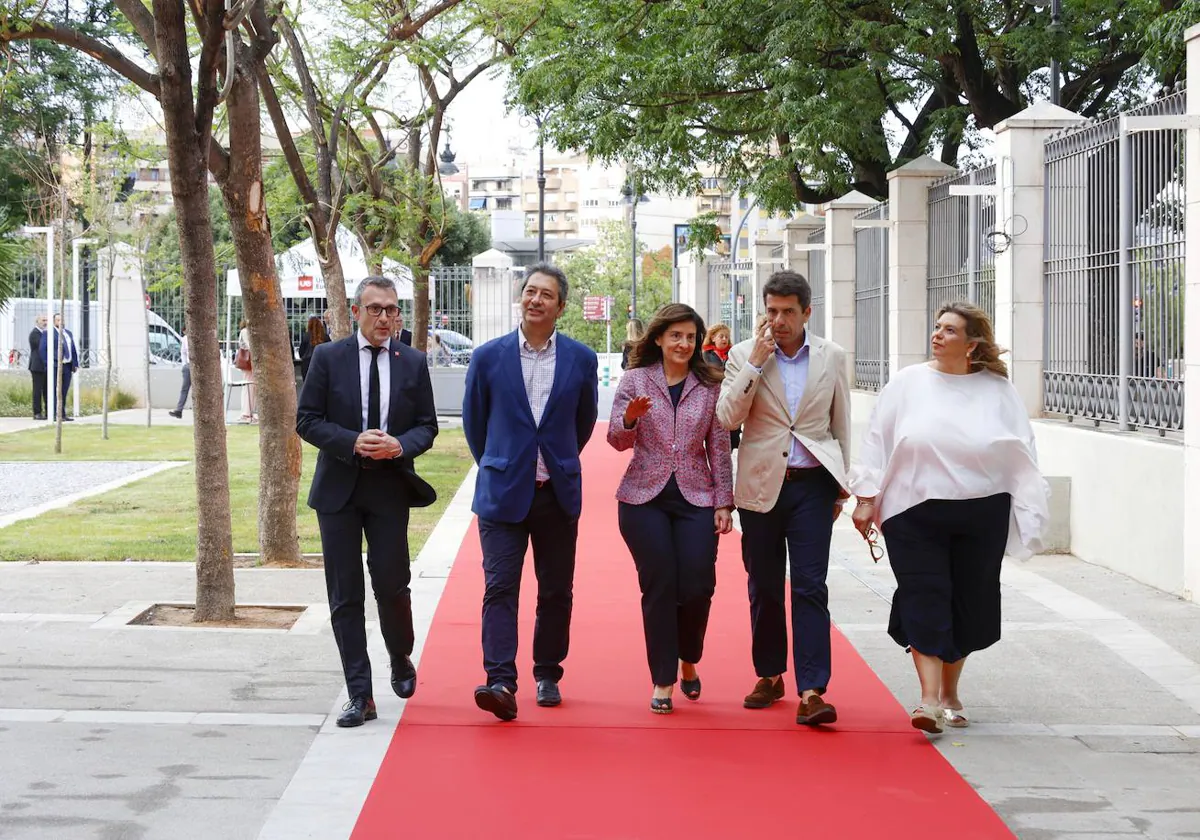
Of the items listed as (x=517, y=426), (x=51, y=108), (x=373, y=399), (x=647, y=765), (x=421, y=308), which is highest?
(x=51, y=108)

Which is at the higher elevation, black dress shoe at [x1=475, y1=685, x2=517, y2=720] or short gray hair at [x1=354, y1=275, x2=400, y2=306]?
short gray hair at [x1=354, y1=275, x2=400, y2=306]

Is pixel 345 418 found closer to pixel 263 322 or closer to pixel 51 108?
pixel 263 322

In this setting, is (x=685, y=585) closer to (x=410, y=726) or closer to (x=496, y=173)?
(x=410, y=726)

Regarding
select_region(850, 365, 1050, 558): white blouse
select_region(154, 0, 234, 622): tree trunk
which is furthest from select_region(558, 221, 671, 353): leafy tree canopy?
select_region(850, 365, 1050, 558): white blouse

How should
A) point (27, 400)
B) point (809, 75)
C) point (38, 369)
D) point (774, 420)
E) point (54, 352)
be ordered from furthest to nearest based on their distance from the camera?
1. point (27, 400)
2. point (38, 369)
3. point (54, 352)
4. point (809, 75)
5. point (774, 420)

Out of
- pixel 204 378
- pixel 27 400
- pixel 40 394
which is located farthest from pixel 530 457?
pixel 27 400

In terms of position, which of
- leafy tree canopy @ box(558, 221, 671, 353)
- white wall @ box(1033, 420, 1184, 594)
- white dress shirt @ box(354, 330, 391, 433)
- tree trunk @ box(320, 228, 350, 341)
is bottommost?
white wall @ box(1033, 420, 1184, 594)

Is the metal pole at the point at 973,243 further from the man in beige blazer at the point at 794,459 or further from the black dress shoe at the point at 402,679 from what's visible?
the black dress shoe at the point at 402,679

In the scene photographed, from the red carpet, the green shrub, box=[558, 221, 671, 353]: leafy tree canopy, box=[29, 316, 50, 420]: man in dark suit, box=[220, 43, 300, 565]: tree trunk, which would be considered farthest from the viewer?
box=[558, 221, 671, 353]: leafy tree canopy

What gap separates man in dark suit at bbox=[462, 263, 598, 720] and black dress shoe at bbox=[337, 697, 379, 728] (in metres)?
0.50

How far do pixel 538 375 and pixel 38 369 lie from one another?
73.7 ft

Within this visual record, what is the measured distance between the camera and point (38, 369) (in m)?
27.0

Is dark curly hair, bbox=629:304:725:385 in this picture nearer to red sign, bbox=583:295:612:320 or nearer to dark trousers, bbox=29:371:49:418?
dark trousers, bbox=29:371:49:418

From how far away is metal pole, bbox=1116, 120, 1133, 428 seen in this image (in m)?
10.8
